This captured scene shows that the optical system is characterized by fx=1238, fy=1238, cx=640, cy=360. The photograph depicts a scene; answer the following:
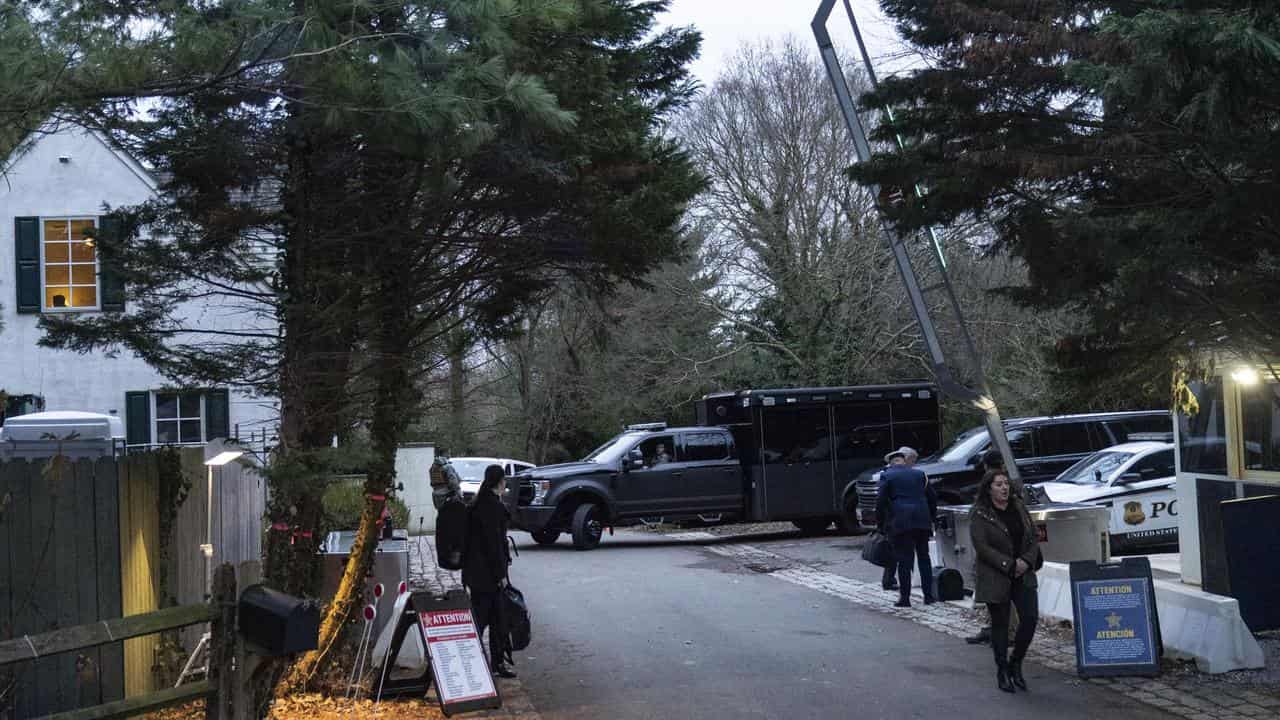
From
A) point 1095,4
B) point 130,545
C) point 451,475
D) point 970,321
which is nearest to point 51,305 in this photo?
point 451,475

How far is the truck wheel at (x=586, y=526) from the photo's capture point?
21.9 m

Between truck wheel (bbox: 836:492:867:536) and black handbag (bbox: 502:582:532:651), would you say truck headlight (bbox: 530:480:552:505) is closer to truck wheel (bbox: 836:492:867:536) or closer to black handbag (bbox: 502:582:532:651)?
truck wheel (bbox: 836:492:867:536)

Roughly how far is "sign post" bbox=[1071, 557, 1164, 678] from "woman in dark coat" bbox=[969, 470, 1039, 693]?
48 centimetres

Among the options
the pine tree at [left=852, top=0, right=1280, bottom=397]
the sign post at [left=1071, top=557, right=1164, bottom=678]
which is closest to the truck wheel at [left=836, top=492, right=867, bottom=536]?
the pine tree at [left=852, top=0, right=1280, bottom=397]

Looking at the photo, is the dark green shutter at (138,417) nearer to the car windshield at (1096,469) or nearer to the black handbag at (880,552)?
the black handbag at (880,552)

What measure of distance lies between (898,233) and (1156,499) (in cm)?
972

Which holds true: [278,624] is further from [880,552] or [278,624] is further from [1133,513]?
[1133,513]

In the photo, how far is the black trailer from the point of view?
22812 millimetres

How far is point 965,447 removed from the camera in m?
21.1

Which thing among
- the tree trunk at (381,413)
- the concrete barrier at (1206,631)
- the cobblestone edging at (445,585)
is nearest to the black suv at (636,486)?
the cobblestone edging at (445,585)

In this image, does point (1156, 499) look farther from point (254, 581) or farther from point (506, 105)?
point (254, 581)

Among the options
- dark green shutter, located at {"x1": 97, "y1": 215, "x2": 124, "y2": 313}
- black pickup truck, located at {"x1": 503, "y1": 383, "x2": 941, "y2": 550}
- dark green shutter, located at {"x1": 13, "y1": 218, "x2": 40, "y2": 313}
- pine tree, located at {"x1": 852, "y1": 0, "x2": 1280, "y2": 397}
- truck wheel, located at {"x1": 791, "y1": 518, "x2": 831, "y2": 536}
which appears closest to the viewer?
pine tree, located at {"x1": 852, "y1": 0, "x2": 1280, "y2": 397}

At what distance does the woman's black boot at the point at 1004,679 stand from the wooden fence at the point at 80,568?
610 cm

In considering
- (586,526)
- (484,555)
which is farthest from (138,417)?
(484,555)
